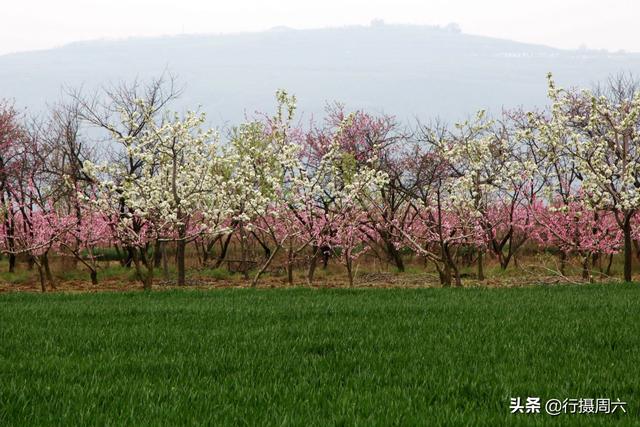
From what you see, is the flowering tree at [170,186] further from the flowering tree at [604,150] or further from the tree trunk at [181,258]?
the flowering tree at [604,150]

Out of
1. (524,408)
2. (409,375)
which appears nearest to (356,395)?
(409,375)

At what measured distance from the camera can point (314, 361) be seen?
691 cm

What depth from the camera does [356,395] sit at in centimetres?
543

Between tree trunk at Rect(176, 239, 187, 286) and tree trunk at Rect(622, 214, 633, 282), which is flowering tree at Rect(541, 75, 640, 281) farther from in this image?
tree trunk at Rect(176, 239, 187, 286)

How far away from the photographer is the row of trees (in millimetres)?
17641

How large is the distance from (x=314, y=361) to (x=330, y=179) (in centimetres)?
1671

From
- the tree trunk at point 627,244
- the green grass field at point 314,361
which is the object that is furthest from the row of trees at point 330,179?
the green grass field at point 314,361

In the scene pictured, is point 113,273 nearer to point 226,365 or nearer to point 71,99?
point 71,99

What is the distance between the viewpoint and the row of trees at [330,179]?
17.6m

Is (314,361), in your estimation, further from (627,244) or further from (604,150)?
(627,244)

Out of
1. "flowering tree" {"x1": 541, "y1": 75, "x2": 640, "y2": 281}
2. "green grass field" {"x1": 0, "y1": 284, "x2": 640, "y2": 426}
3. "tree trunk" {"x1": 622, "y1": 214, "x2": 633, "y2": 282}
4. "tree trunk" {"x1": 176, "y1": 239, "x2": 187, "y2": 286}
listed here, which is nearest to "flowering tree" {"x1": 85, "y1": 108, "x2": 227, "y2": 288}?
"tree trunk" {"x1": 176, "y1": 239, "x2": 187, "y2": 286}

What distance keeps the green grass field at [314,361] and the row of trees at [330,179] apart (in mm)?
5966

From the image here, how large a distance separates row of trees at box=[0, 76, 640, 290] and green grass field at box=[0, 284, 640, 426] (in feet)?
19.6

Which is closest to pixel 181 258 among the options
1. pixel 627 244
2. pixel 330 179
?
pixel 330 179
